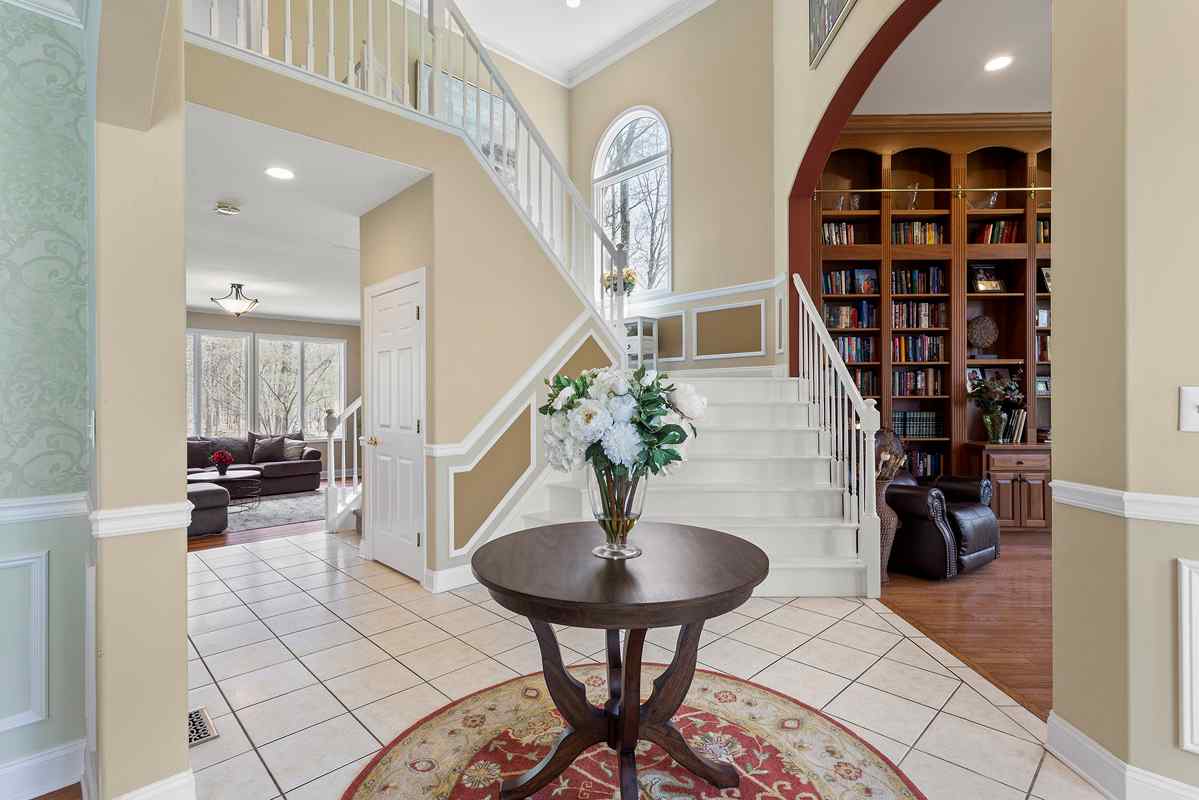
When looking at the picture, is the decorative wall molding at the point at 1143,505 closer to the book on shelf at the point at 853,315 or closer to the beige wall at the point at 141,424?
the beige wall at the point at 141,424

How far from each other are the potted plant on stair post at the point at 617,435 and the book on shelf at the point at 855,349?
171 inches

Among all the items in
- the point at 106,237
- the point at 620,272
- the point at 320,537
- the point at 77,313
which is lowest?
the point at 320,537

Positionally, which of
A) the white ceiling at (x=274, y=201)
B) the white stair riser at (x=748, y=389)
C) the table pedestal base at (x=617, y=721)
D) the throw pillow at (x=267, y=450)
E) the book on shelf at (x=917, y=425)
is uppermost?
the white ceiling at (x=274, y=201)

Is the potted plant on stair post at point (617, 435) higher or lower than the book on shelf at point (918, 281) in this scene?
lower

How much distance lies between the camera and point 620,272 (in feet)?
15.4

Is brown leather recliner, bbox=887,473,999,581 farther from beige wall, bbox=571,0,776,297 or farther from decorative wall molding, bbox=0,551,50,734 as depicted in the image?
decorative wall molding, bbox=0,551,50,734

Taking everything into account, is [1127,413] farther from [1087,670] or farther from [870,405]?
[870,405]

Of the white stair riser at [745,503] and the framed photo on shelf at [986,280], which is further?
the framed photo on shelf at [986,280]

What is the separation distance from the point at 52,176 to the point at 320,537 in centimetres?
396

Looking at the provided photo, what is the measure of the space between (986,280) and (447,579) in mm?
5531

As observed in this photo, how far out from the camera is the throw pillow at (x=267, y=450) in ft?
27.8

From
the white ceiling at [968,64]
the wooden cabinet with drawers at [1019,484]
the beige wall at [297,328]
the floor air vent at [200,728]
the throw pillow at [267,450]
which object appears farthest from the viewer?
the beige wall at [297,328]

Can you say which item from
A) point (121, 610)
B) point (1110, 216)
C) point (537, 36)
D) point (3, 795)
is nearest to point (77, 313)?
point (121, 610)

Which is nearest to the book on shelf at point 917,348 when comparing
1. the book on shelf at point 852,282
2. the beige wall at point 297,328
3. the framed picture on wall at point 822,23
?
the book on shelf at point 852,282
